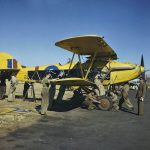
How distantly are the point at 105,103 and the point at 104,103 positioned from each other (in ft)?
0.16

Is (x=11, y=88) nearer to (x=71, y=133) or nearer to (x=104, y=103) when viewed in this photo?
(x=104, y=103)

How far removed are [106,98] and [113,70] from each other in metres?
2.46

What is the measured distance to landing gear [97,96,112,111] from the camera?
502 inches

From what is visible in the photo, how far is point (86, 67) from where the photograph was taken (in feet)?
48.6

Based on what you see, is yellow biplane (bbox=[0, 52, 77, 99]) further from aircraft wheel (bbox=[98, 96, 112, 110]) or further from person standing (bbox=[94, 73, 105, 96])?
aircraft wheel (bbox=[98, 96, 112, 110])

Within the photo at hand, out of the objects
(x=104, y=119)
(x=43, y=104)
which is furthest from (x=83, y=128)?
(x=43, y=104)

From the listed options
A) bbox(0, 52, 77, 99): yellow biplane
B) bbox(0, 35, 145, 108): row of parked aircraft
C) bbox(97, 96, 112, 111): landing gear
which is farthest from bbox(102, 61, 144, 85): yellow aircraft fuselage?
bbox(0, 52, 77, 99): yellow biplane

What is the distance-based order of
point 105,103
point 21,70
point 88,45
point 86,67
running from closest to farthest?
point 105,103 < point 88,45 < point 86,67 < point 21,70

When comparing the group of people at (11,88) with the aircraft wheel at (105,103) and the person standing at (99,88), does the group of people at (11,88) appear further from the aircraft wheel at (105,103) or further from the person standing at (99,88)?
the aircraft wheel at (105,103)

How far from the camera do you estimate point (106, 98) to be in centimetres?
1279

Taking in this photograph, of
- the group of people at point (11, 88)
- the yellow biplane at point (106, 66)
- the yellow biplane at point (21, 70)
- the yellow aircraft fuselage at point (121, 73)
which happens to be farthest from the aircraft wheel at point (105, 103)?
the group of people at point (11, 88)

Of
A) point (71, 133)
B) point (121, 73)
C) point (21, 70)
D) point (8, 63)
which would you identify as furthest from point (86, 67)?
point (71, 133)

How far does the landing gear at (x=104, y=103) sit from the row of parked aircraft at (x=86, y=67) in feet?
0.16

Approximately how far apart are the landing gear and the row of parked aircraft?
5 cm
